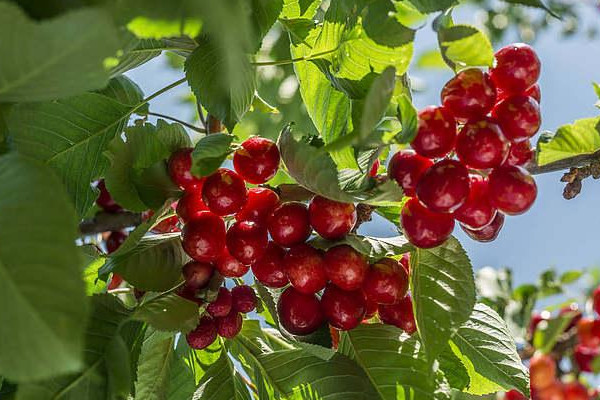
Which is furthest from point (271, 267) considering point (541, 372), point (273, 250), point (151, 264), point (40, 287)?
point (541, 372)

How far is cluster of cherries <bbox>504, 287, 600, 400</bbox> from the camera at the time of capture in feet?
5.11

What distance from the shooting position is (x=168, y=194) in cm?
78

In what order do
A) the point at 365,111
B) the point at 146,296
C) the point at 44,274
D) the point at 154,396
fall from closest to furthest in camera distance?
the point at 44,274 < the point at 365,111 < the point at 146,296 < the point at 154,396

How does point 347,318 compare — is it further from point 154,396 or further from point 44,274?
point 44,274

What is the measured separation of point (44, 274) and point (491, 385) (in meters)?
0.62

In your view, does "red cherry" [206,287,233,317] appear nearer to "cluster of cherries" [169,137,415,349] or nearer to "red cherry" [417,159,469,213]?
"cluster of cherries" [169,137,415,349]

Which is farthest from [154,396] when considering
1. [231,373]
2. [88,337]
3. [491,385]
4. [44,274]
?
[44,274]

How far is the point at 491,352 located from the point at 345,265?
0.23m

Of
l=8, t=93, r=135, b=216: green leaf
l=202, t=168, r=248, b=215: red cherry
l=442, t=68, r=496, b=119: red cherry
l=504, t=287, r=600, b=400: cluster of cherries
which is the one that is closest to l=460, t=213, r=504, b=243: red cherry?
l=442, t=68, r=496, b=119: red cherry

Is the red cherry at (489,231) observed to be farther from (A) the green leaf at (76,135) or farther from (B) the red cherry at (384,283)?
(A) the green leaf at (76,135)

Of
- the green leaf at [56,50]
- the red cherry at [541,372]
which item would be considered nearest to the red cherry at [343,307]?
the green leaf at [56,50]

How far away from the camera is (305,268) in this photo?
0.73 metres

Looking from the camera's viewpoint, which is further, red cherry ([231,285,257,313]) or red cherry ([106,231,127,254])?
red cherry ([106,231,127,254])

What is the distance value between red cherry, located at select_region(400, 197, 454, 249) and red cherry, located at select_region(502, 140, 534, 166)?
8 centimetres
